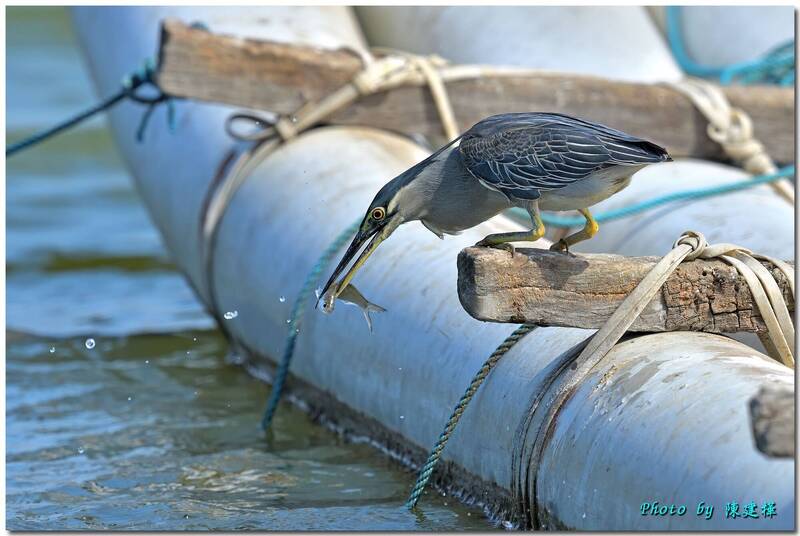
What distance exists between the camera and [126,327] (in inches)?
205

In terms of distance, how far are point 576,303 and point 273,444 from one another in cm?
142

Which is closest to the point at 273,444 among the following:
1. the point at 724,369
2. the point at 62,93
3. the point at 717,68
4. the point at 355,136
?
the point at 355,136

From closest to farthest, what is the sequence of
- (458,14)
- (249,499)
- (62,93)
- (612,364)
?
(612,364) → (249,499) → (458,14) → (62,93)

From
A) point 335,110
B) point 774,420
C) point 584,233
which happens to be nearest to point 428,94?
point 335,110

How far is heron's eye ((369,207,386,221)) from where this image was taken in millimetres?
2369

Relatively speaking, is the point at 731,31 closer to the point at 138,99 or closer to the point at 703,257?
the point at 138,99

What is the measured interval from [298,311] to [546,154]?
1.35m

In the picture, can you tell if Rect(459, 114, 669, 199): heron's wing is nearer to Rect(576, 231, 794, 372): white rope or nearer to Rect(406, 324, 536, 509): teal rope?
Rect(576, 231, 794, 372): white rope

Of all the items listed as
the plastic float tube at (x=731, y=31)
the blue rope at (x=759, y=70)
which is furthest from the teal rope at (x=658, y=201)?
the plastic float tube at (x=731, y=31)

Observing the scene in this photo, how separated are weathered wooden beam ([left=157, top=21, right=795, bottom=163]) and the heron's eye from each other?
1.62m

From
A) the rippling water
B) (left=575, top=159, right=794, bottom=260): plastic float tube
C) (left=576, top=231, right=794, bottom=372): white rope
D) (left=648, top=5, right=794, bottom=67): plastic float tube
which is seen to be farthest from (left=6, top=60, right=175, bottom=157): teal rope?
(left=648, top=5, right=794, bottom=67): plastic float tube

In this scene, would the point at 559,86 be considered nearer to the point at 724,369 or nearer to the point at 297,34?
the point at 297,34

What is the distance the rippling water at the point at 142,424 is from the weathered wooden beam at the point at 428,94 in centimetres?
97

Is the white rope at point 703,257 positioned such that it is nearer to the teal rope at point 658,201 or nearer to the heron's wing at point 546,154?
the heron's wing at point 546,154
